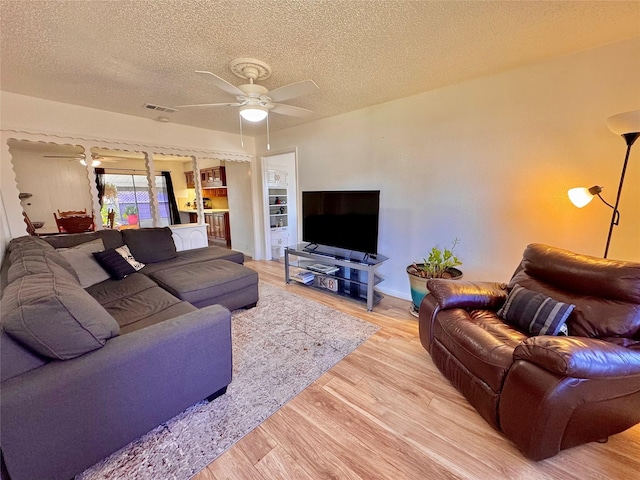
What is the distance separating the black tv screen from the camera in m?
3.04

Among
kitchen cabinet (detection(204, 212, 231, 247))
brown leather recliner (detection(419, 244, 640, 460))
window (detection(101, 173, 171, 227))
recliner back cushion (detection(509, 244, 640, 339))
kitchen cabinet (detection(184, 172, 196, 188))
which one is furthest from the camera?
kitchen cabinet (detection(184, 172, 196, 188))

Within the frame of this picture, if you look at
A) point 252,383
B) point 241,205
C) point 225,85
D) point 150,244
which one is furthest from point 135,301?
point 241,205

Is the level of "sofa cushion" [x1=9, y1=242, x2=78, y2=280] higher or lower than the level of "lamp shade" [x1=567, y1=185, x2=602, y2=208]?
lower

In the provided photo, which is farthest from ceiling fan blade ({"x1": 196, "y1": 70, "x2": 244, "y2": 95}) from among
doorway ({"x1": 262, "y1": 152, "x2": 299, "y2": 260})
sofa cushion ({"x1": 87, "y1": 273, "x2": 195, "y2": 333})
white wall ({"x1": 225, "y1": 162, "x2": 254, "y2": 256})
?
white wall ({"x1": 225, "y1": 162, "x2": 254, "y2": 256})

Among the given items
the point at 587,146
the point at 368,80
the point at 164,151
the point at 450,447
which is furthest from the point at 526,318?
the point at 164,151

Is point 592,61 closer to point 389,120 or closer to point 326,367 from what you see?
point 389,120

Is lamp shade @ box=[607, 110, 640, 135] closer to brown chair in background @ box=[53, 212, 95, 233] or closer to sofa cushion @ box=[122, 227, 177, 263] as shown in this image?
sofa cushion @ box=[122, 227, 177, 263]

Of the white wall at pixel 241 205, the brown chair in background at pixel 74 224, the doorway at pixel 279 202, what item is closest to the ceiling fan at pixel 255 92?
the doorway at pixel 279 202

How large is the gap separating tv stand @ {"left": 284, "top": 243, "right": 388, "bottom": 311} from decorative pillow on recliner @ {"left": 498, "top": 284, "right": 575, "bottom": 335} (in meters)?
1.32

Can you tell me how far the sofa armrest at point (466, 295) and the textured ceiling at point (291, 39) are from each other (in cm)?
187

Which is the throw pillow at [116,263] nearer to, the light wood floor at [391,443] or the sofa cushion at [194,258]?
the sofa cushion at [194,258]

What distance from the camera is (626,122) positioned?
167 centimetres

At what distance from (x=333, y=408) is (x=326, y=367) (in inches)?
15.5

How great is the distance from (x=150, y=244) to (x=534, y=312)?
3973mm
